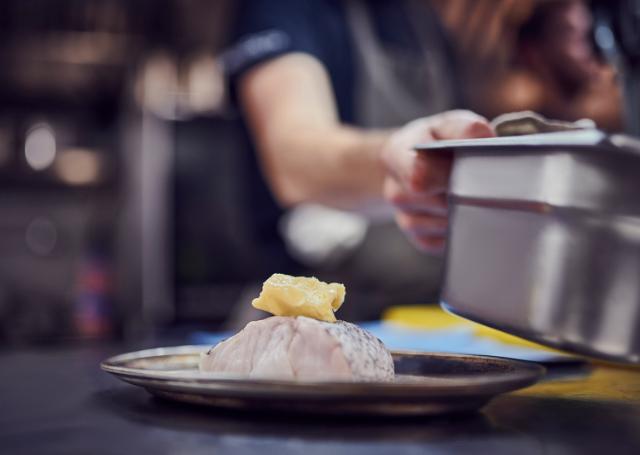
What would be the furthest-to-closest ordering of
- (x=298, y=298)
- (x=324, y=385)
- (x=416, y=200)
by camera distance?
(x=416, y=200)
(x=298, y=298)
(x=324, y=385)

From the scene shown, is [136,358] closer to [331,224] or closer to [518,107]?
[331,224]

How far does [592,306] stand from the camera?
0.51m

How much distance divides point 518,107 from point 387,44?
0.42 meters

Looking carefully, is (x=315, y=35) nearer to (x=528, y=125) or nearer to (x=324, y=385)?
(x=528, y=125)

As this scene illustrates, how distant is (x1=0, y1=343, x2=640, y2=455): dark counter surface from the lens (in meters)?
0.44

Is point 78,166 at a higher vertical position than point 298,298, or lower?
higher

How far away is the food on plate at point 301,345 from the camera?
536mm

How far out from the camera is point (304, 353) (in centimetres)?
54

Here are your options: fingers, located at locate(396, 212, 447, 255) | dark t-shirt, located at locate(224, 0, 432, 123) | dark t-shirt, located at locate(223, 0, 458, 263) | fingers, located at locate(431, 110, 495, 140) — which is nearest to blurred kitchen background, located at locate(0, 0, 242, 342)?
dark t-shirt, located at locate(223, 0, 458, 263)

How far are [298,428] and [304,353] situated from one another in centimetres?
7

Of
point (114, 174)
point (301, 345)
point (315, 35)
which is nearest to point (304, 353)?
point (301, 345)

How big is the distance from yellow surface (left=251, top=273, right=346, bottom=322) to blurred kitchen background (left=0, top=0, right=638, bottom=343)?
7.76 feet

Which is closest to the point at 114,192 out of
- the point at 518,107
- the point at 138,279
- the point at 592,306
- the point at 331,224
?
the point at 138,279

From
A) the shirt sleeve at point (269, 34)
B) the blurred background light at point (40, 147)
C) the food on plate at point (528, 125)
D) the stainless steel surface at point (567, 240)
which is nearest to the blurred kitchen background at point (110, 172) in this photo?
the blurred background light at point (40, 147)
